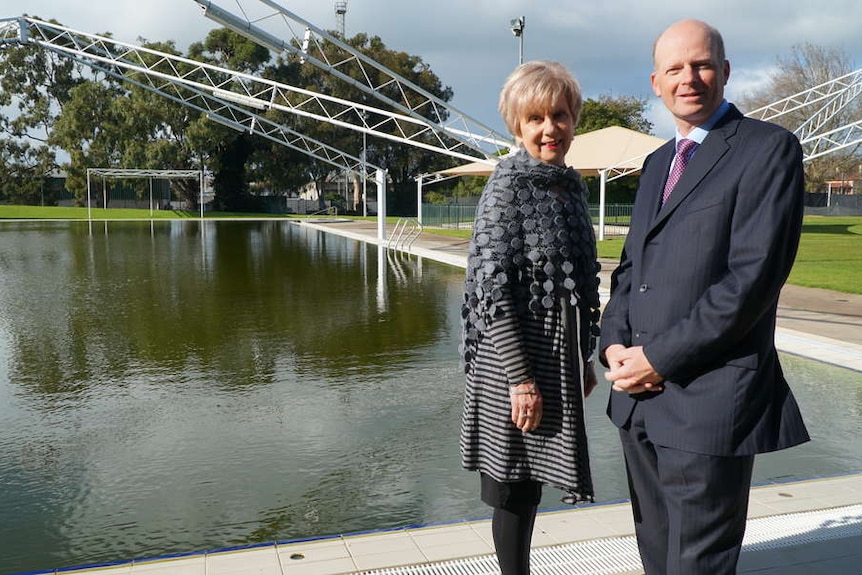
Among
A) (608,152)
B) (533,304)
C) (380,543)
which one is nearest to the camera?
(533,304)

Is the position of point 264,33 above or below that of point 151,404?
above

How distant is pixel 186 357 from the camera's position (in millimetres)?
7230

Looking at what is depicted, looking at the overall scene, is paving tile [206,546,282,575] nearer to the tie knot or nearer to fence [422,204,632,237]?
the tie knot

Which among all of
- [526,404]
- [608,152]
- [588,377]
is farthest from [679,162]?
[608,152]

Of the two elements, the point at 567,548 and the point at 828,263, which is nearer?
the point at 567,548

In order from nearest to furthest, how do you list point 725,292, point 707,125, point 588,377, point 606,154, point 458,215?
point 725,292 < point 707,125 < point 588,377 < point 606,154 < point 458,215

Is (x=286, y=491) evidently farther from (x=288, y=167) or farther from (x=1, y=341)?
(x=288, y=167)

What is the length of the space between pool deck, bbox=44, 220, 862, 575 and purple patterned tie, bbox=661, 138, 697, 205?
4.92 feet

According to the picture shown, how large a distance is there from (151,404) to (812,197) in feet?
197

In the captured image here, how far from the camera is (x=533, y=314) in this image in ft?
7.26

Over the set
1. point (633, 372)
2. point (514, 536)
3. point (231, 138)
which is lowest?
point (514, 536)

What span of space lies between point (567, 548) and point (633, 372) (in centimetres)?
131

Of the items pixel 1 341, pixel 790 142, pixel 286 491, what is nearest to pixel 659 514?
pixel 790 142

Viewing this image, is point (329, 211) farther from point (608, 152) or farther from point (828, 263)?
point (828, 263)
